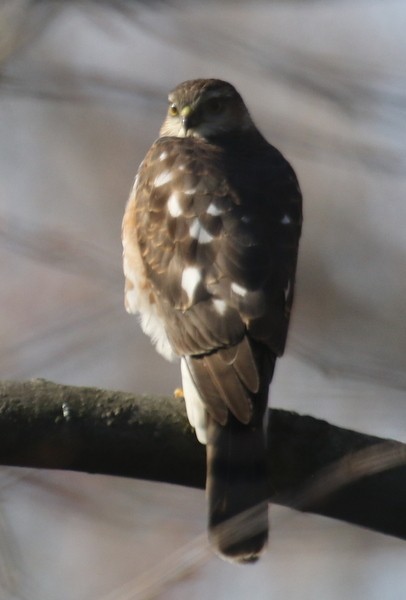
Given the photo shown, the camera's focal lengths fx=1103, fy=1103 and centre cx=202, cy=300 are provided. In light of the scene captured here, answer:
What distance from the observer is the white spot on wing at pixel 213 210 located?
421cm

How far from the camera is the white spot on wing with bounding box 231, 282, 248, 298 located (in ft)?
12.8

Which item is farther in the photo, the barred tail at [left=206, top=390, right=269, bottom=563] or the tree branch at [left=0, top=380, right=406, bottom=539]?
the barred tail at [left=206, top=390, right=269, bottom=563]

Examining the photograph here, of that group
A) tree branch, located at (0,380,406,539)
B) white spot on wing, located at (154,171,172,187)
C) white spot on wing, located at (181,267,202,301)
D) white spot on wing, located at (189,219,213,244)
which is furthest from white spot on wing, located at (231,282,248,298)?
white spot on wing, located at (154,171,172,187)

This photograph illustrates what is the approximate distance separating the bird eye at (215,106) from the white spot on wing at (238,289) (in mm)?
1661

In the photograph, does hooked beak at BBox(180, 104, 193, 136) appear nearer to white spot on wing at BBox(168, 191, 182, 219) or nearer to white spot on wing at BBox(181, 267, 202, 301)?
white spot on wing at BBox(168, 191, 182, 219)

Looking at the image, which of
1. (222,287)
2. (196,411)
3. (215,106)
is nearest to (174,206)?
(222,287)

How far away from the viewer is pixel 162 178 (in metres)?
4.52

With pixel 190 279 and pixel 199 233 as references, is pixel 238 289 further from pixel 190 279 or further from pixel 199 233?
pixel 199 233

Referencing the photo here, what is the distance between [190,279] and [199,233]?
0.21 m

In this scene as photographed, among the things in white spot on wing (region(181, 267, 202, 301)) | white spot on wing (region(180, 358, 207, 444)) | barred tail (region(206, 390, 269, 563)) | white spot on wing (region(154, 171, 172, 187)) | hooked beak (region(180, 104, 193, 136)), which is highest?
hooked beak (region(180, 104, 193, 136))

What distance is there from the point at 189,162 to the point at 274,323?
3.20 ft

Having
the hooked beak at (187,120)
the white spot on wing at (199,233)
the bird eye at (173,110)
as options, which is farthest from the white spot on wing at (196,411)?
the bird eye at (173,110)

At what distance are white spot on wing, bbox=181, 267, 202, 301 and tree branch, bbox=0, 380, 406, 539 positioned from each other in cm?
46

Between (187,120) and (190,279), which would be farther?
(187,120)
